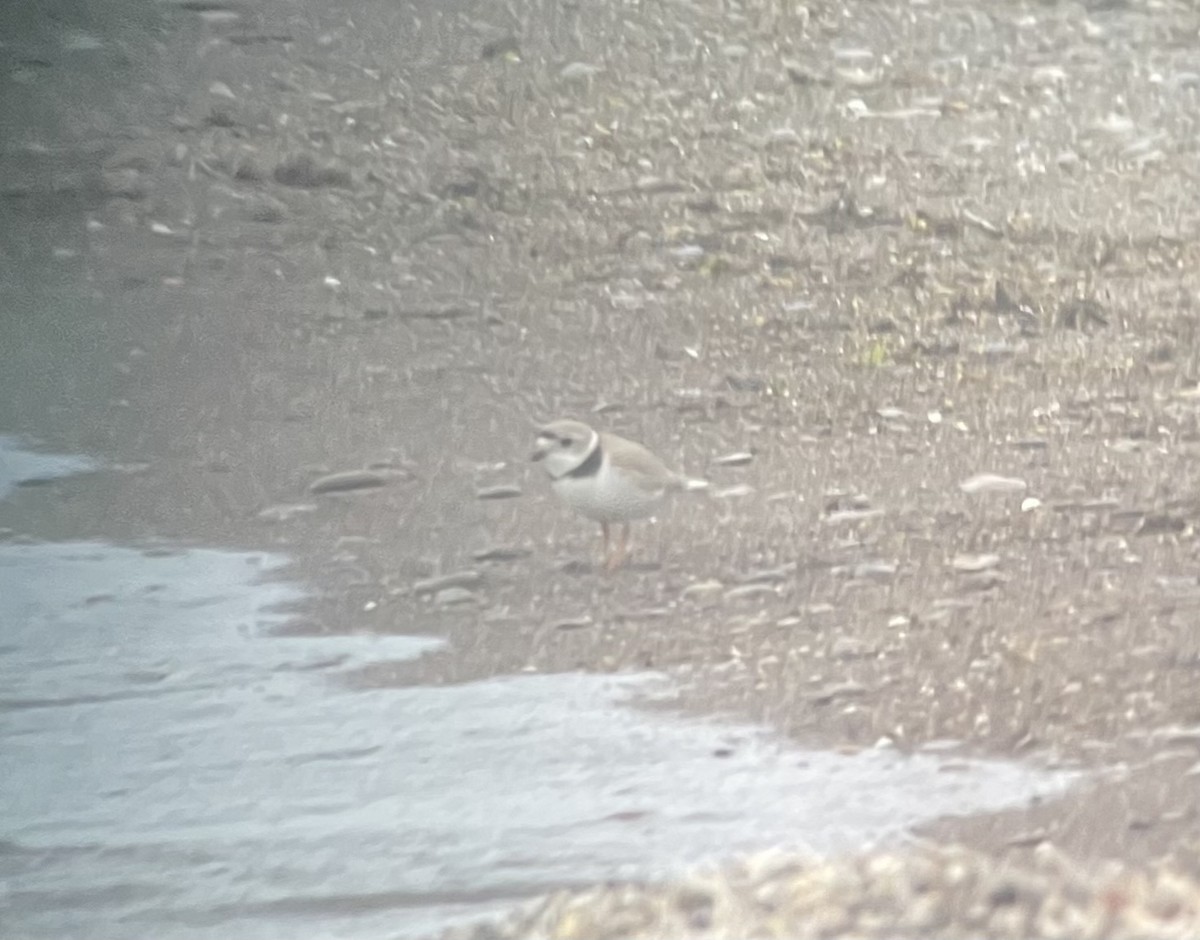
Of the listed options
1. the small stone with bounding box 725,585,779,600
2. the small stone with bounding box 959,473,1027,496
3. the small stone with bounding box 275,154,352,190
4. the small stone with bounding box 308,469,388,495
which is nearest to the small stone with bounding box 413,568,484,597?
the small stone with bounding box 308,469,388,495

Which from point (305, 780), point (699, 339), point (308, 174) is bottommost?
point (305, 780)

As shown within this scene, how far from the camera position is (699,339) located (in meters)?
1.33

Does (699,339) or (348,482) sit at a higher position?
(699,339)

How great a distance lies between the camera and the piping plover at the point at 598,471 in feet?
4.31

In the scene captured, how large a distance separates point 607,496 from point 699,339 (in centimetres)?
18

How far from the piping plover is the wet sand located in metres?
0.02

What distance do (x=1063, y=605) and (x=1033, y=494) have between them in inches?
4.5

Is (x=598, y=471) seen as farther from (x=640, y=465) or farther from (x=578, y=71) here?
(x=578, y=71)

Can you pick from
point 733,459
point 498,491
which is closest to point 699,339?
point 733,459

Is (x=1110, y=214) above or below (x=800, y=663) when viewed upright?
above

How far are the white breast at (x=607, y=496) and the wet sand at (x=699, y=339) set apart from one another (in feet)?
0.07

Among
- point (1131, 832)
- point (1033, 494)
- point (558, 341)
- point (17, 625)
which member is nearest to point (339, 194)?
point (558, 341)

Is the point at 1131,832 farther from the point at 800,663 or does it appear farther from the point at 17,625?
the point at 17,625

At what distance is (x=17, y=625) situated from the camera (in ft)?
4.24
